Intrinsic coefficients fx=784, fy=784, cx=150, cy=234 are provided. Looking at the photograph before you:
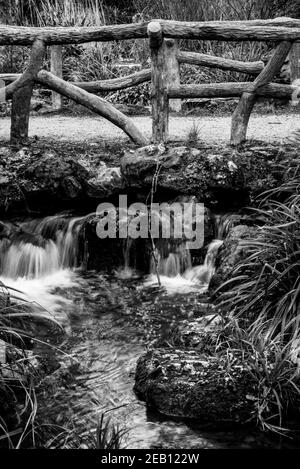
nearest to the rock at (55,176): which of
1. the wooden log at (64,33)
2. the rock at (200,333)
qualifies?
the wooden log at (64,33)

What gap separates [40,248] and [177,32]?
2.72m

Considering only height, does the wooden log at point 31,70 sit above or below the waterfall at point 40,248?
above

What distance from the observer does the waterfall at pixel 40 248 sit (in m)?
7.20

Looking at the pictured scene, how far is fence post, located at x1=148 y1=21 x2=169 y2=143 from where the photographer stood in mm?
8175

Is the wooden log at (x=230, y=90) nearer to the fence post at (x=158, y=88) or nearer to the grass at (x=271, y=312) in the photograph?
the fence post at (x=158, y=88)

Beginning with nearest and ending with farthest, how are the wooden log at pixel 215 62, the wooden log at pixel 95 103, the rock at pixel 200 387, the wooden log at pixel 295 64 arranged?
the rock at pixel 200 387, the wooden log at pixel 95 103, the wooden log at pixel 215 62, the wooden log at pixel 295 64

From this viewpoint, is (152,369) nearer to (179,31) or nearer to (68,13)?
(179,31)

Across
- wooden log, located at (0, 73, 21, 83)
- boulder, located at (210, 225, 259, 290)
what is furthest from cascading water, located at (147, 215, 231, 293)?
wooden log, located at (0, 73, 21, 83)

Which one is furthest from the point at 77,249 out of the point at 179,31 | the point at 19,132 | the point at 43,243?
the point at 179,31

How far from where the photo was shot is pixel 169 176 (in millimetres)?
7496

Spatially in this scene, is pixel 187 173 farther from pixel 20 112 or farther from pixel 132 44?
pixel 132 44

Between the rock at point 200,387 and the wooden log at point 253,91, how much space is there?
408 cm

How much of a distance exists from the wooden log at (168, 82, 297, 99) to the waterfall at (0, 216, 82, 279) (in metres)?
2.00
